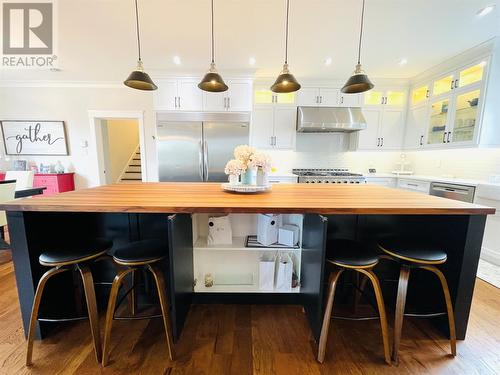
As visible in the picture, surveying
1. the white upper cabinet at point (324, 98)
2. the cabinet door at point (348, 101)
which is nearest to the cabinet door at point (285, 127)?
the white upper cabinet at point (324, 98)

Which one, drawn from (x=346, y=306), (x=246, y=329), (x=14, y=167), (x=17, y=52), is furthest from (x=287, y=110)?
(x=14, y=167)

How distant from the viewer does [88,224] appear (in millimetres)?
1627

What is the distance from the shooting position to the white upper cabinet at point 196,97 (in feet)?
11.7

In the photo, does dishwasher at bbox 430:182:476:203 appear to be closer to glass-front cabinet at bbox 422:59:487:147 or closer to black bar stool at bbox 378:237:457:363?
glass-front cabinet at bbox 422:59:487:147

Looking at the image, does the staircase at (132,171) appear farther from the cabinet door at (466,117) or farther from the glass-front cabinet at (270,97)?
the cabinet door at (466,117)

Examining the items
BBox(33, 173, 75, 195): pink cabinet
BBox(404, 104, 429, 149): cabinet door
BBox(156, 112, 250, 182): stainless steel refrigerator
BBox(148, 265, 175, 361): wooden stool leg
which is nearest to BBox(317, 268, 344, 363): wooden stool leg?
BBox(148, 265, 175, 361): wooden stool leg

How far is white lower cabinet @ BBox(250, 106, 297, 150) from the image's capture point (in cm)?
388

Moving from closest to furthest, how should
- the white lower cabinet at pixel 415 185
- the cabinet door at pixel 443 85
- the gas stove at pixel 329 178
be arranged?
the cabinet door at pixel 443 85 < the white lower cabinet at pixel 415 185 < the gas stove at pixel 329 178

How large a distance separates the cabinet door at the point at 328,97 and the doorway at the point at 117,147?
3.43m

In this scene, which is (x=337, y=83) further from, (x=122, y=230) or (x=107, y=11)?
(x=122, y=230)

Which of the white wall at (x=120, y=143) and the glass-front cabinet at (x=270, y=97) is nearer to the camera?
A: the glass-front cabinet at (x=270, y=97)

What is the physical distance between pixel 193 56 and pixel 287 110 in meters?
1.80

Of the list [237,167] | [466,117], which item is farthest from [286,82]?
[466,117]

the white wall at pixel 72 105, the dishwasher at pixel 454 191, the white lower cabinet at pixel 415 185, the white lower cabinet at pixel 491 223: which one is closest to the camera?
the white lower cabinet at pixel 491 223
